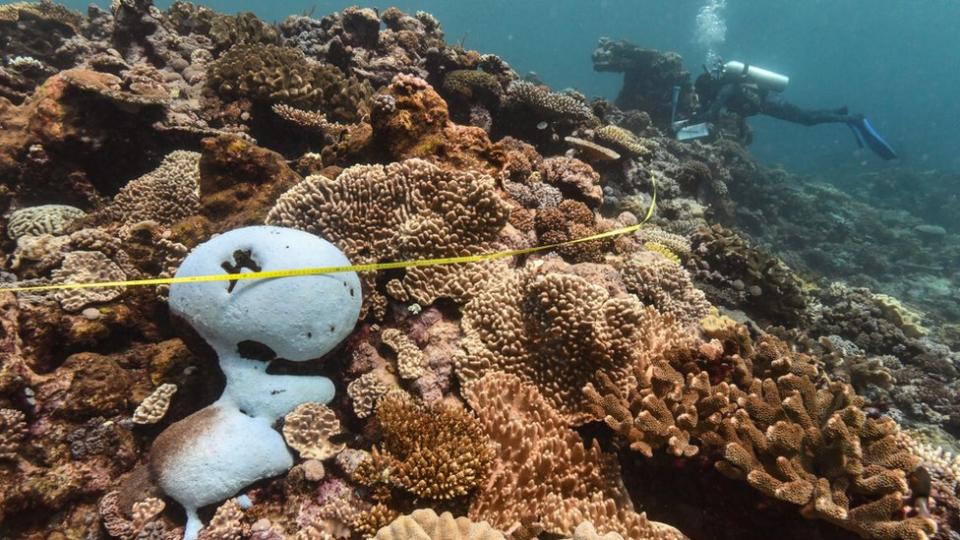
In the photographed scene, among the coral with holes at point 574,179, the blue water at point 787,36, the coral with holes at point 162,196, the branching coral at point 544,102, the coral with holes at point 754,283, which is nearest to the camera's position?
the coral with holes at point 162,196

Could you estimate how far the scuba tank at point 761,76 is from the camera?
22.0 meters

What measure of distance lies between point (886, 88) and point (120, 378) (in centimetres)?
18262

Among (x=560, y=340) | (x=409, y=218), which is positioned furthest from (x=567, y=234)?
(x=409, y=218)

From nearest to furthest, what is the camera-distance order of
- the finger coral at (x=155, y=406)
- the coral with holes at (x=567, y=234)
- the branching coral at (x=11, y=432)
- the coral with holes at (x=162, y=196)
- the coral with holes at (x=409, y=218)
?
the branching coral at (x=11, y=432), the finger coral at (x=155, y=406), the coral with holes at (x=409, y=218), the coral with holes at (x=162, y=196), the coral with holes at (x=567, y=234)

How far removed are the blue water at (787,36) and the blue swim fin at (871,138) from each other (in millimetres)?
68306

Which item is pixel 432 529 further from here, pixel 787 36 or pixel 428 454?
pixel 787 36

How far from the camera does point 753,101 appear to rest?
21.8 meters

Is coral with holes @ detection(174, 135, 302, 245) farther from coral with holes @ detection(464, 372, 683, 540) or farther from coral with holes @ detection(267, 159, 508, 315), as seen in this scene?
coral with holes @ detection(464, 372, 683, 540)

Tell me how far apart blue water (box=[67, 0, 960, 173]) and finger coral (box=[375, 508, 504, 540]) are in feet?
302

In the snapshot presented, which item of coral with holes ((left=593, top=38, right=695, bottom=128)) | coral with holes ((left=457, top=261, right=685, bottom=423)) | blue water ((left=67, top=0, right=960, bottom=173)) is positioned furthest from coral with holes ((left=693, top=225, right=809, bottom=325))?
blue water ((left=67, top=0, right=960, bottom=173))

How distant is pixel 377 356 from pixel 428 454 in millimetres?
1221

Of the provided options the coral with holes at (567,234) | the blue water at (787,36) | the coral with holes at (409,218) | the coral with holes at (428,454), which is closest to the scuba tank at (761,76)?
the coral with holes at (567,234)

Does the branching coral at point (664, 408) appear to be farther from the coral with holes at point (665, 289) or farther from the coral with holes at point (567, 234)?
the coral with holes at point (567, 234)

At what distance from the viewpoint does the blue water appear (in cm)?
10469
